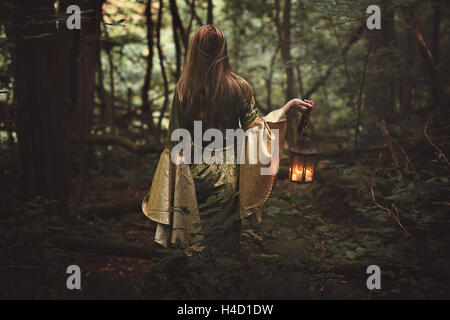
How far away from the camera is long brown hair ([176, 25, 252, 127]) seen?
2822mm

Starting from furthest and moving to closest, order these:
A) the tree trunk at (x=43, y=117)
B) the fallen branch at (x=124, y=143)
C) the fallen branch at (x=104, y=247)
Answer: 1. the fallen branch at (x=124, y=143)
2. the tree trunk at (x=43, y=117)
3. the fallen branch at (x=104, y=247)

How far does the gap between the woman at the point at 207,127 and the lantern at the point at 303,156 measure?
141 mm

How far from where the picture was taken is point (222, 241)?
8.79 feet

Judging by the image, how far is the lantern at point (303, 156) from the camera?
289 centimetres

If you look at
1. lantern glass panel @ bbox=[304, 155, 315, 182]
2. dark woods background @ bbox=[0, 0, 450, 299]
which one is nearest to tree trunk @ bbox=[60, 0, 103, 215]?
dark woods background @ bbox=[0, 0, 450, 299]

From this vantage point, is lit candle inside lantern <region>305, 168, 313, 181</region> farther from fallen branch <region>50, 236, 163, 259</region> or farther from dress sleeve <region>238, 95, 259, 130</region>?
fallen branch <region>50, 236, 163, 259</region>

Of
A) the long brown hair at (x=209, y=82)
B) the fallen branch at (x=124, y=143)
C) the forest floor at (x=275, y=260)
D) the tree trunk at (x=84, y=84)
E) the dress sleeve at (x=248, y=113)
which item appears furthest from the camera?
the fallen branch at (x=124, y=143)

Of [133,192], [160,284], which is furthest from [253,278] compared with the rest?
[133,192]

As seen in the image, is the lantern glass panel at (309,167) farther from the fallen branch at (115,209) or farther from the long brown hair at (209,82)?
the fallen branch at (115,209)

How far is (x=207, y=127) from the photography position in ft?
9.85

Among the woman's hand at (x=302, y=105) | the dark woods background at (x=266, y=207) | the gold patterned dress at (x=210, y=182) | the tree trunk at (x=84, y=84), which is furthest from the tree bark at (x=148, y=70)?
the woman's hand at (x=302, y=105)

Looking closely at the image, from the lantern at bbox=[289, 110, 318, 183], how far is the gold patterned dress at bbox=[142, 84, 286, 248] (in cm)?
15

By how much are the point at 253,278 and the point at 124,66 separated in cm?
683
